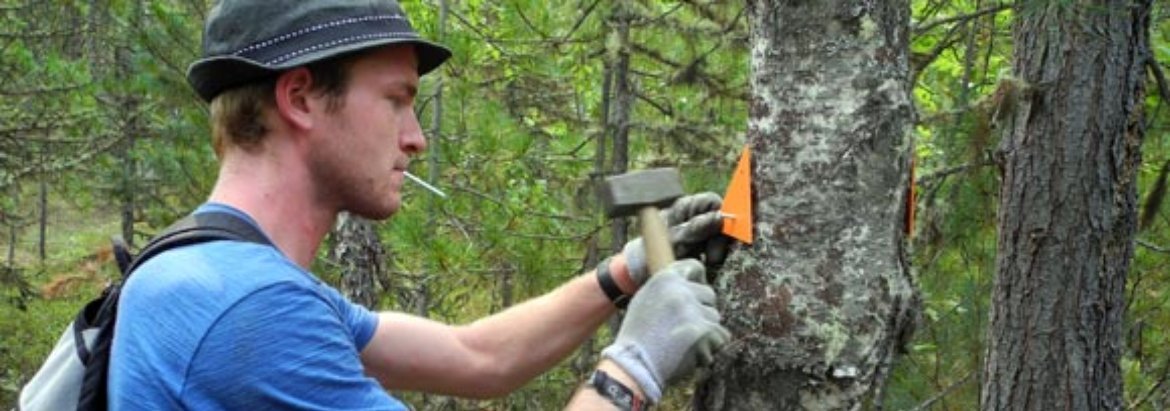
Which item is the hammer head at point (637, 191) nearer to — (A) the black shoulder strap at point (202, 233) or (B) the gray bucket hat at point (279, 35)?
(B) the gray bucket hat at point (279, 35)

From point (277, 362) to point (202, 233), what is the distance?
1.05 ft

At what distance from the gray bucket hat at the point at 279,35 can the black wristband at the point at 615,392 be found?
77 cm

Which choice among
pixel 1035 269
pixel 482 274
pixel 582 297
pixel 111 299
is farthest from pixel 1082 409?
pixel 111 299

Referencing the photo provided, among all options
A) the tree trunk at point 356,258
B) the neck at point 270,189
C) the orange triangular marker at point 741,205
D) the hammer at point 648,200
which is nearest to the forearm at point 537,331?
the hammer at point 648,200

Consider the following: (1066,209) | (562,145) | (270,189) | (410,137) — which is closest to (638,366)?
(410,137)

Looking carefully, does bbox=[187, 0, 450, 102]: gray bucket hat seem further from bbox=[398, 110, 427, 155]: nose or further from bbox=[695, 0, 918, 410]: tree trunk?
bbox=[695, 0, 918, 410]: tree trunk

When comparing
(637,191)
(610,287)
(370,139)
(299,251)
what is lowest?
(610,287)

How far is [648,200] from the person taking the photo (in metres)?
2.49

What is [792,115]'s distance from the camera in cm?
233

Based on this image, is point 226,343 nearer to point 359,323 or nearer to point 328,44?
point 328,44

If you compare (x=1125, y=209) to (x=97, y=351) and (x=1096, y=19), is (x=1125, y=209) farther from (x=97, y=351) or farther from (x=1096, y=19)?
(x=97, y=351)

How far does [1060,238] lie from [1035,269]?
0.19m

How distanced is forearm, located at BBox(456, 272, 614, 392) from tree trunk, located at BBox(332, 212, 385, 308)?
2.96 meters

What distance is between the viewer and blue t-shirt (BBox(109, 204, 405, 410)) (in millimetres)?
1712
